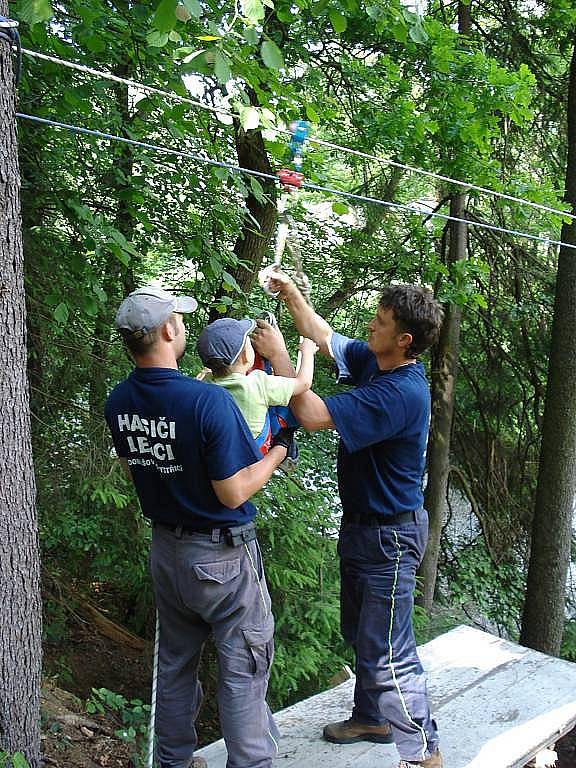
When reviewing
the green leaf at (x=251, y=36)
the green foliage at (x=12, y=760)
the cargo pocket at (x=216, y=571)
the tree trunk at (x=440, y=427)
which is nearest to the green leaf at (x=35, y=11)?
the green leaf at (x=251, y=36)

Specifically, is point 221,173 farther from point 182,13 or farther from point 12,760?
point 12,760

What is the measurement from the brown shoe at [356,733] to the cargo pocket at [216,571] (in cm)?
117

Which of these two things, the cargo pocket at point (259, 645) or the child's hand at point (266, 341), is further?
the child's hand at point (266, 341)

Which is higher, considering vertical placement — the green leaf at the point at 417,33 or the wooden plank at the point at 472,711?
the green leaf at the point at 417,33

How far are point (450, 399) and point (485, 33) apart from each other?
3.63 meters

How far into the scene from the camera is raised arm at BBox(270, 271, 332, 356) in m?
2.69

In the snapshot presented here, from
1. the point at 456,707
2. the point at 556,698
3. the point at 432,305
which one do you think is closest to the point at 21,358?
the point at 432,305

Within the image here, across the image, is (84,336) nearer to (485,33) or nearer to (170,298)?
(170,298)


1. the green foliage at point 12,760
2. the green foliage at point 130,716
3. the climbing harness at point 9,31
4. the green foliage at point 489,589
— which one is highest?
the climbing harness at point 9,31

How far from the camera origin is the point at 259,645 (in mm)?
2340

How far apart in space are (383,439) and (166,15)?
1477 millimetres

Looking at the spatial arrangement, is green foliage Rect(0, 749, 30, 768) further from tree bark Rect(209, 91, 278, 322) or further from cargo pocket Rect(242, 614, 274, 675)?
tree bark Rect(209, 91, 278, 322)

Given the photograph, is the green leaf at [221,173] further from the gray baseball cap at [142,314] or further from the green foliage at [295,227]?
the gray baseball cap at [142,314]

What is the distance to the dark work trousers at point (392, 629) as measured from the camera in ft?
8.67
